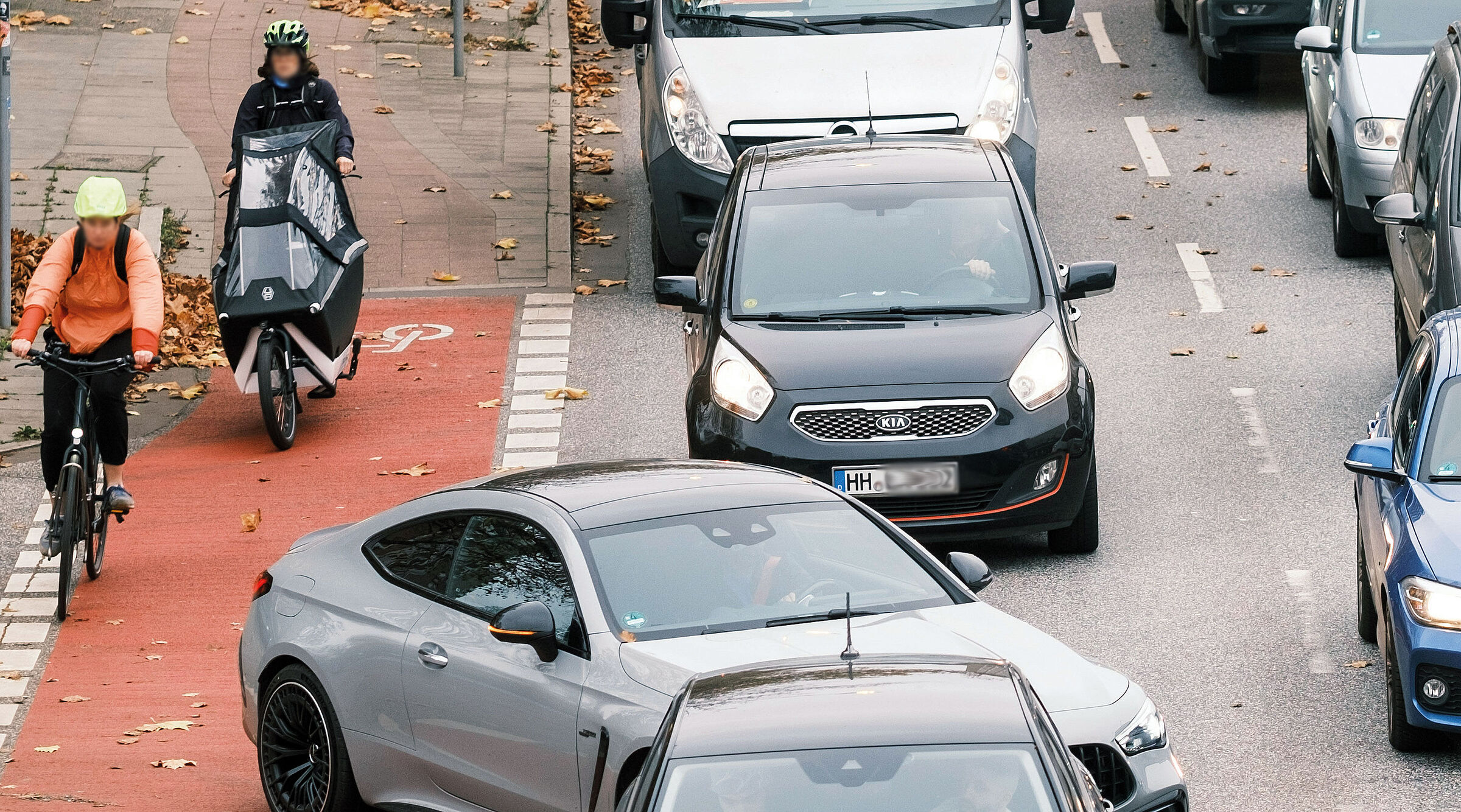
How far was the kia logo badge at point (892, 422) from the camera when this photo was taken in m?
10.4

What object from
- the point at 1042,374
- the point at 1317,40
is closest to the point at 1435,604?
the point at 1042,374

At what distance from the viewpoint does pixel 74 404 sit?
11.1 m

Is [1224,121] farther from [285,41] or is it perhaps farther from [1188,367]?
[285,41]

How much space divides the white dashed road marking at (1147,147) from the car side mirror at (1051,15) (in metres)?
2.64

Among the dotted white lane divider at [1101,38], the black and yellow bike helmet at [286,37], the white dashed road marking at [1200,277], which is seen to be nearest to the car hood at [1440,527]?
the white dashed road marking at [1200,277]

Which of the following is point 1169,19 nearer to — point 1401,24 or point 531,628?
point 1401,24

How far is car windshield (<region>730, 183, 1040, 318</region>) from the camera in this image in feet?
37.0

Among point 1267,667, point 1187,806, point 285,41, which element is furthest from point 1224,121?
point 1187,806

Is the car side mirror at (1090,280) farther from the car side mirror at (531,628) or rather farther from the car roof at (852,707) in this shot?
the car roof at (852,707)

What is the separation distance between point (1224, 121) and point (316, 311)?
9.90 metres

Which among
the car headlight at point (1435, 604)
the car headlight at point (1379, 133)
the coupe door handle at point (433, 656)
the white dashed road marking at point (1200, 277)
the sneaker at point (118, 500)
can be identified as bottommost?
the white dashed road marking at point (1200, 277)

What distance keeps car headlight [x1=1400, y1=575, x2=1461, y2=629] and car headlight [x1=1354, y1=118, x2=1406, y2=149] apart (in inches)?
314

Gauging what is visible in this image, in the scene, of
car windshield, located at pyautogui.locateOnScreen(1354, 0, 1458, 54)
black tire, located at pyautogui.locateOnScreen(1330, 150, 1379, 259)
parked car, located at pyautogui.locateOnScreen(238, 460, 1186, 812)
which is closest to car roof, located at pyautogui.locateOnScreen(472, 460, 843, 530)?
parked car, located at pyautogui.locateOnScreen(238, 460, 1186, 812)

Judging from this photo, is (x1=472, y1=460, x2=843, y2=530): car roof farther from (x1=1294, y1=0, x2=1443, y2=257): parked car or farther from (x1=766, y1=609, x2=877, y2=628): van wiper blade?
(x1=1294, y1=0, x2=1443, y2=257): parked car
